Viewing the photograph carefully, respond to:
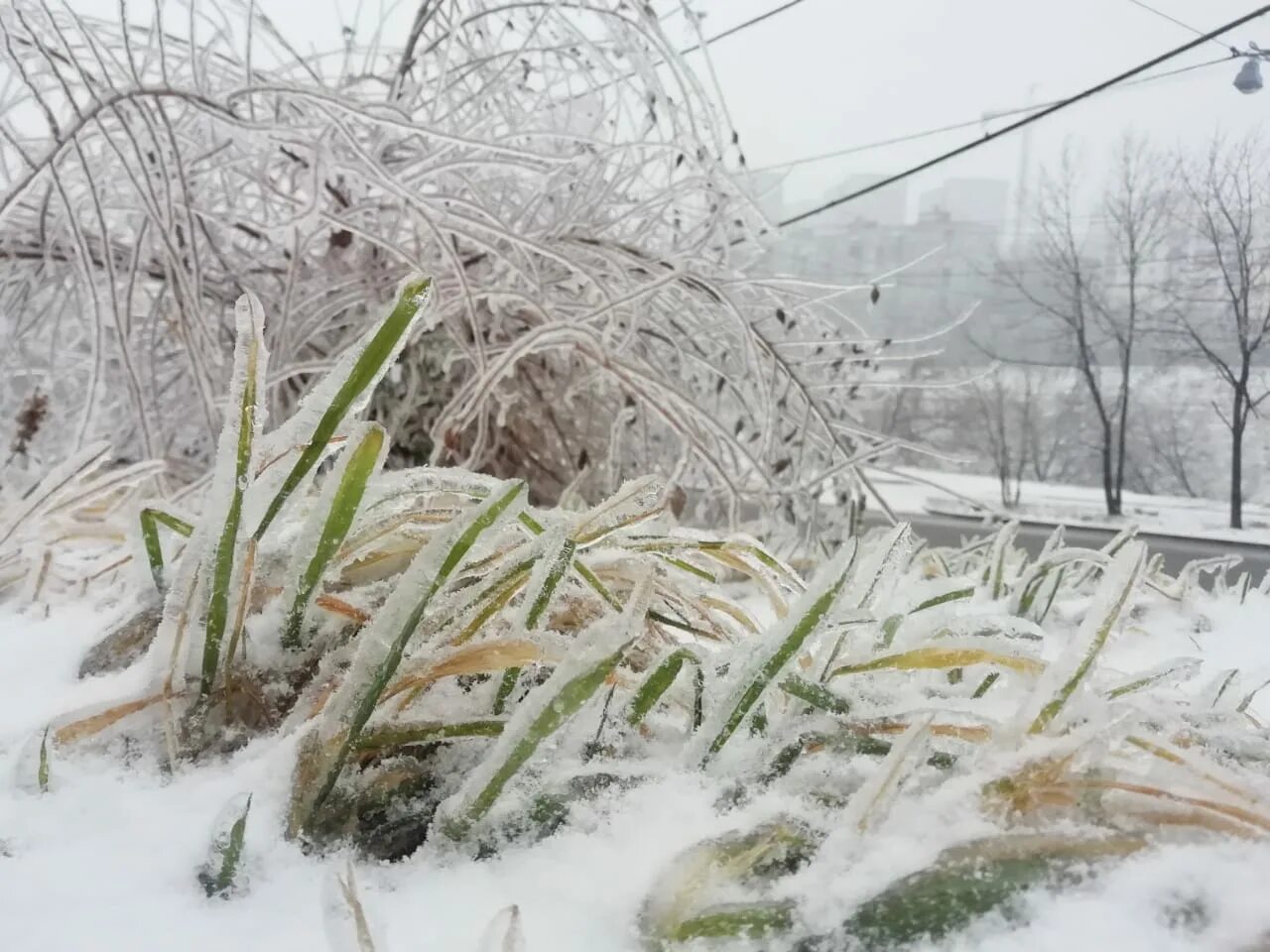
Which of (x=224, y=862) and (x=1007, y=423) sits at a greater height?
(x=224, y=862)

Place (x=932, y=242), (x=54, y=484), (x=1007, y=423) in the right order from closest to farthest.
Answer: (x=54, y=484)
(x=932, y=242)
(x=1007, y=423)

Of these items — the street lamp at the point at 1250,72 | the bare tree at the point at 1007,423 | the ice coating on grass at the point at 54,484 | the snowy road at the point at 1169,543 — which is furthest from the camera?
the bare tree at the point at 1007,423

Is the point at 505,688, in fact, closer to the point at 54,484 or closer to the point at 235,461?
the point at 235,461

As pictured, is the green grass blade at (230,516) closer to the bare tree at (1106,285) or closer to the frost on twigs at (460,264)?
the frost on twigs at (460,264)

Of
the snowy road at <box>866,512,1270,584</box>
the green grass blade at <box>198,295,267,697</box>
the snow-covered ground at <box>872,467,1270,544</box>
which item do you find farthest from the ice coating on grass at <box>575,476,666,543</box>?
the snow-covered ground at <box>872,467,1270,544</box>

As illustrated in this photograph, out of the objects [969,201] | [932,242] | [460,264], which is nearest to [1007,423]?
[932,242]

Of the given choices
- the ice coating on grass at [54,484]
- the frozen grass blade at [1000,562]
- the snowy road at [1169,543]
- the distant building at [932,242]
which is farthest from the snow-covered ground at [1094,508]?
the ice coating on grass at [54,484]
